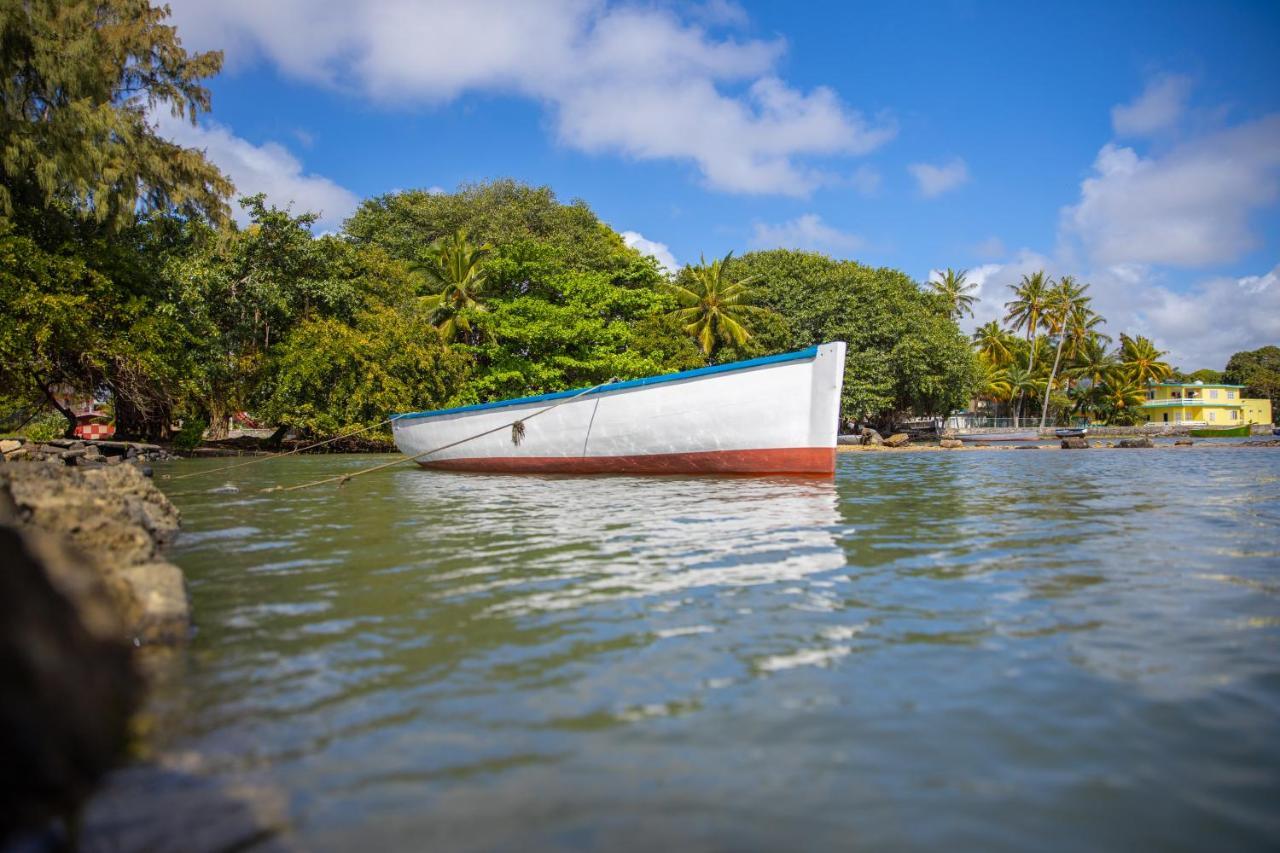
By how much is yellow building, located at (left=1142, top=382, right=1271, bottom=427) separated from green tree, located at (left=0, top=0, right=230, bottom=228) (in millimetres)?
71282

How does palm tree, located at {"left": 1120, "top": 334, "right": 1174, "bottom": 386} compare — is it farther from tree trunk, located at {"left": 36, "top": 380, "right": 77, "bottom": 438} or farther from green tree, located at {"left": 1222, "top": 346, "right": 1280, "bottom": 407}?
tree trunk, located at {"left": 36, "top": 380, "right": 77, "bottom": 438}

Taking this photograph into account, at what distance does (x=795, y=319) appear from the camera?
1446 inches

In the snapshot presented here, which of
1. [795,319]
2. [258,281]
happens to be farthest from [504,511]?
[795,319]

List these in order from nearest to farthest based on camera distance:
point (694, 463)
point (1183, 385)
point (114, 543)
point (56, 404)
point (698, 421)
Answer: point (114, 543)
point (698, 421)
point (694, 463)
point (56, 404)
point (1183, 385)

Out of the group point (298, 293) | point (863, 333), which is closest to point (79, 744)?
point (298, 293)

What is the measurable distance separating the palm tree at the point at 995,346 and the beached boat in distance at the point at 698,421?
180 feet

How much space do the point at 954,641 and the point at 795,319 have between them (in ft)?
114

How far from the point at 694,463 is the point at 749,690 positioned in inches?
380

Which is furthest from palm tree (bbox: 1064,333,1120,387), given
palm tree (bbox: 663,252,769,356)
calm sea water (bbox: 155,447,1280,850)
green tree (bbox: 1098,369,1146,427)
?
calm sea water (bbox: 155,447,1280,850)

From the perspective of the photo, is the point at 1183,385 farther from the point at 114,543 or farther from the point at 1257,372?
the point at 114,543

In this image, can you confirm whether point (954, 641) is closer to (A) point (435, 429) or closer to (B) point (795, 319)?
(A) point (435, 429)

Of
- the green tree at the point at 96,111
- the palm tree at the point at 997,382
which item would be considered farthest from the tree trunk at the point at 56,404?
the palm tree at the point at 997,382

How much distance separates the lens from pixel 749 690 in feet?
8.72

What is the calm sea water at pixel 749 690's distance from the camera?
1.86 metres
